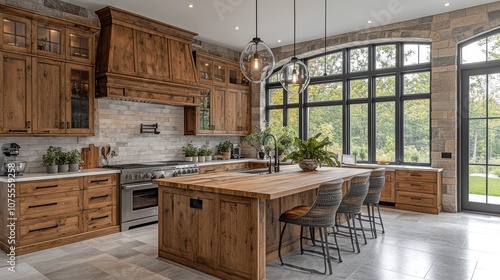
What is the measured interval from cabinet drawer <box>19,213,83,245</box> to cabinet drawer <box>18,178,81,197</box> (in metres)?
0.35

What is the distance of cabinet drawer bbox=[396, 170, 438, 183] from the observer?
5852 millimetres

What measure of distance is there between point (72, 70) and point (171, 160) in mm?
2504

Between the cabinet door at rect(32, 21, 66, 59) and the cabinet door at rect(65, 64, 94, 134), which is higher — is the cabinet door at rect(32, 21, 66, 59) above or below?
above

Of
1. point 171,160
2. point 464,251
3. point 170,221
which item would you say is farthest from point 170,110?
point 464,251

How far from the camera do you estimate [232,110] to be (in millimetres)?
7832

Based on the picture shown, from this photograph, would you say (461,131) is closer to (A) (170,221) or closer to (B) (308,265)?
(B) (308,265)

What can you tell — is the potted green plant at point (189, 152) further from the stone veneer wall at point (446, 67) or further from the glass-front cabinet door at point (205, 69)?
the stone veneer wall at point (446, 67)

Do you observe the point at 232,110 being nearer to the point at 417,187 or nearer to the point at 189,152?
the point at 189,152

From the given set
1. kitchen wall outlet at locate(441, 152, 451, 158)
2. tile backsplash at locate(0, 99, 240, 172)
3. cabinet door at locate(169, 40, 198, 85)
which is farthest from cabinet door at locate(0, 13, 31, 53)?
kitchen wall outlet at locate(441, 152, 451, 158)

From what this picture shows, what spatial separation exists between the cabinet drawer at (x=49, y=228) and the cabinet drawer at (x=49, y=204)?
74mm

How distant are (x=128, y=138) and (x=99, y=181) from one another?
1.34m

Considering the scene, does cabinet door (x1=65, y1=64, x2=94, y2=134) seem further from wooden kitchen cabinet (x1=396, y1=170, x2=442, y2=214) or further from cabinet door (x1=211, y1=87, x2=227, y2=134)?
wooden kitchen cabinet (x1=396, y1=170, x2=442, y2=214)

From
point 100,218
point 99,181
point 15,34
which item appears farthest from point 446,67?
point 15,34

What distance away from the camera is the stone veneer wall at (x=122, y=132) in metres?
4.81
